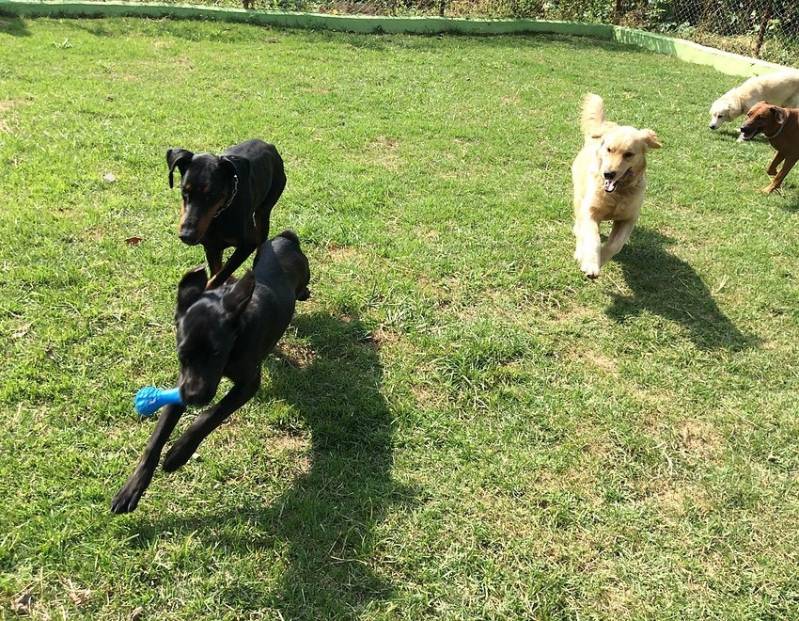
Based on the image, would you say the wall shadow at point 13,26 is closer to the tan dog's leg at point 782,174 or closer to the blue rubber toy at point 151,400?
the blue rubber toy at point 151,400

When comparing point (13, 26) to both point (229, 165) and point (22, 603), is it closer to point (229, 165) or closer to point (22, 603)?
point (229, 165)

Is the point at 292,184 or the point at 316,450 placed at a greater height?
the point at 292,184

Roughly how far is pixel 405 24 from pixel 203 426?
477 inches

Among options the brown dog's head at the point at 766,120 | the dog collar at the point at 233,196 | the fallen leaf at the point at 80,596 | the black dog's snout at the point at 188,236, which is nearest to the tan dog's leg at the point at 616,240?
the dog collar at the point at 233,196

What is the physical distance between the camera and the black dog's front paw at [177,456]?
2576mm

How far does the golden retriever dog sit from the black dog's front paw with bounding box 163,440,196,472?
3.18 m

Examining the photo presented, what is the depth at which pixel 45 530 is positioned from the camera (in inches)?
98.5

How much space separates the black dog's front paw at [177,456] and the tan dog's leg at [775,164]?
23.5ft

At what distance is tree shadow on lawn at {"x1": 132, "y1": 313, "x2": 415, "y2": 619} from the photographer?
2439mm

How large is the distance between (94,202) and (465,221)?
3187mm

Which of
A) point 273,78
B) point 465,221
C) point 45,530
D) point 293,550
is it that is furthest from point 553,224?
point 273,78

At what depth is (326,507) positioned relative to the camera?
2789mm

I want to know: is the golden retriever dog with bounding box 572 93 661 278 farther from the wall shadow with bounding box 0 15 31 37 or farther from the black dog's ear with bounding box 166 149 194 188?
the wall shadow with bounding box 0 15 31 37

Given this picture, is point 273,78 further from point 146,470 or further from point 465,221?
point 146,470
